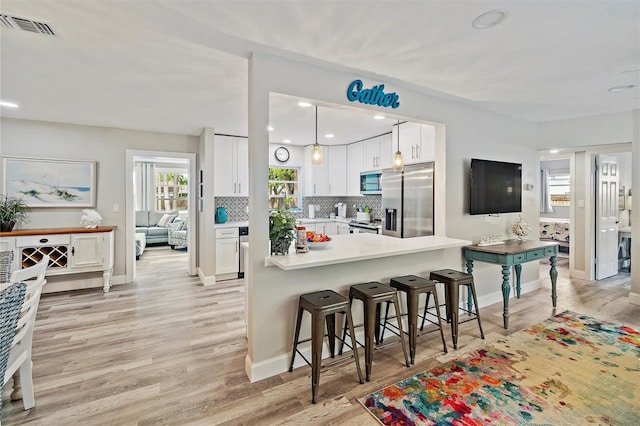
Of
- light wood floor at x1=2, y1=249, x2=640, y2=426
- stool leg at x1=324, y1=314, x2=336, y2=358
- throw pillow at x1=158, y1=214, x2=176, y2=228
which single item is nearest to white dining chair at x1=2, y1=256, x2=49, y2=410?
light wood floor at x1=2, y1=249, x2=640, y2=426

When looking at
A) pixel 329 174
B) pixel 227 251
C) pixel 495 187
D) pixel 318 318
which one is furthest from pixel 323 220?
pixel 318 318

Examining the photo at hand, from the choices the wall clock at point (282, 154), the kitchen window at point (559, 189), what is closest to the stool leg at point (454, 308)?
the wall clock at point (282, 154)

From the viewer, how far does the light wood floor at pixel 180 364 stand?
1963mm

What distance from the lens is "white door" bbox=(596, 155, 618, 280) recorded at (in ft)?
16.1

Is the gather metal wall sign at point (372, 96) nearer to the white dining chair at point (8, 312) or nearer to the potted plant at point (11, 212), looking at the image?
the white dining chair at point (8, 312)

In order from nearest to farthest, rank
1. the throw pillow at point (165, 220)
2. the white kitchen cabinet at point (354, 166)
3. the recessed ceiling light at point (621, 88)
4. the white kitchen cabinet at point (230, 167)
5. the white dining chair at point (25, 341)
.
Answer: the white dining chair at point (25, 341) → the recessed ceiling light at point (621, 88) → the white kitchen cabinet at point (230, 167) → the white kitchen cabinet at point (354, 166) → the throw pillow at point (165, 220)

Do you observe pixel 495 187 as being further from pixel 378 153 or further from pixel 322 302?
pixel 322 302

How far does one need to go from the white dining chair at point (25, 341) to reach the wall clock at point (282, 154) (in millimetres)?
4308

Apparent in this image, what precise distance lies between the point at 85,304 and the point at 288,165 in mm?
3923

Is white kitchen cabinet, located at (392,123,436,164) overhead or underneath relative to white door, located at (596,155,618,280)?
overhead

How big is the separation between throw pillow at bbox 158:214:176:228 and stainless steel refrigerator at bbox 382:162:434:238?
635 cm

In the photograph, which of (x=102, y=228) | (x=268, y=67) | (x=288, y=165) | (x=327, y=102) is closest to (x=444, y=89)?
(x=327, y=102)

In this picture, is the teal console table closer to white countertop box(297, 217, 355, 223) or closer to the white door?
the white door

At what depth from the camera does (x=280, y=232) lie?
95.7 inches
